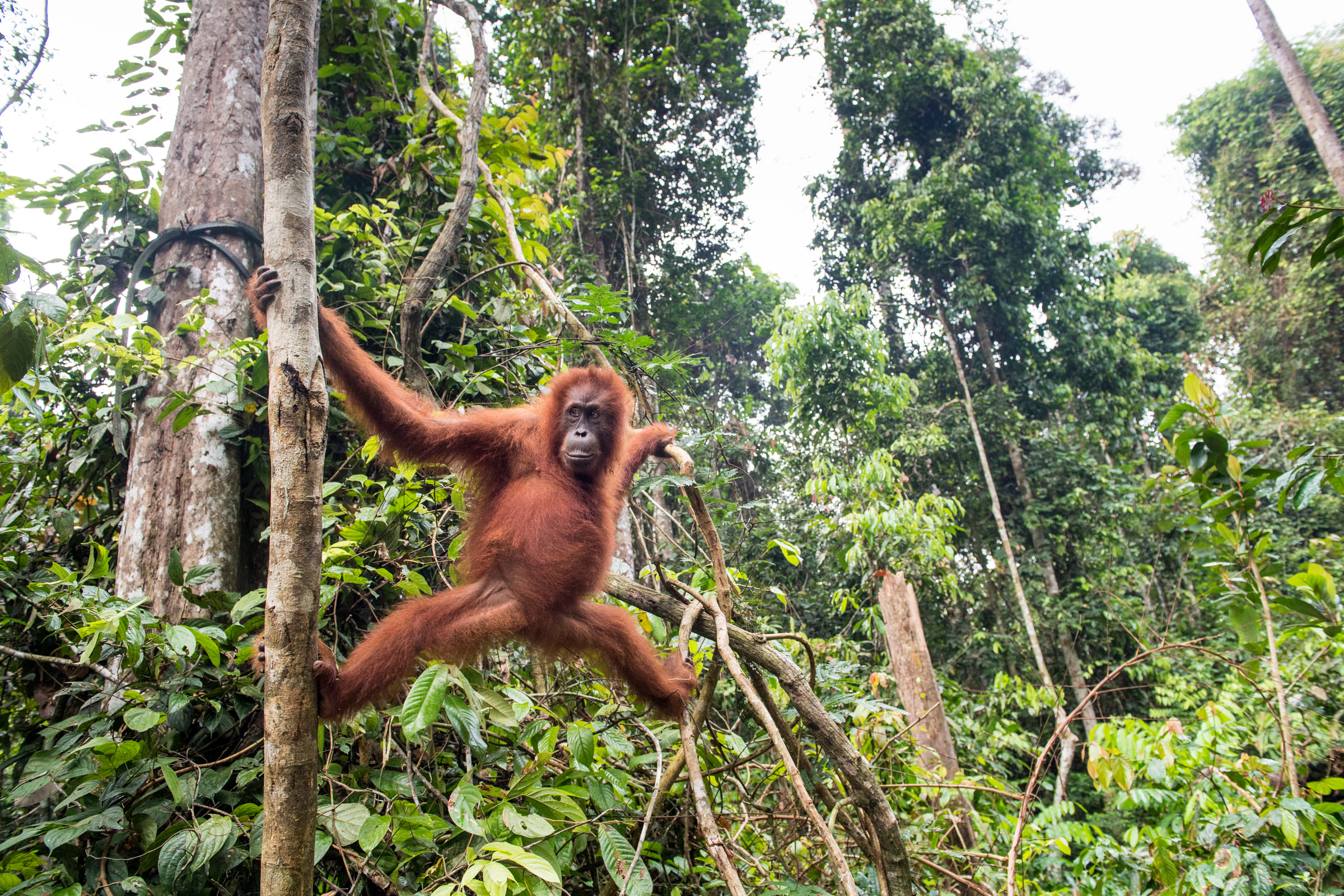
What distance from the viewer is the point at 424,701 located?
4.90 ft

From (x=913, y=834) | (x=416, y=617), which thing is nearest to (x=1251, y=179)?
(x=913, y=834)

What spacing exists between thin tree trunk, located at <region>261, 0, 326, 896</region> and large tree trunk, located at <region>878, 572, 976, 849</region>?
3.46 meters

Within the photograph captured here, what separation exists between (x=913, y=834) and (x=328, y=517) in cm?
247

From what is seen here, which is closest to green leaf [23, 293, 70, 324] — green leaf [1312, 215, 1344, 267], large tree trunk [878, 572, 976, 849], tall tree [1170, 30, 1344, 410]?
green leaf [1312, 215, 1344, 267]

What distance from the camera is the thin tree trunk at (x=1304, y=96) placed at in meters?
7.52

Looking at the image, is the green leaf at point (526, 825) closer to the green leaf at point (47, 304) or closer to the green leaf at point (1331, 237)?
the green leaf at point (47, 304)

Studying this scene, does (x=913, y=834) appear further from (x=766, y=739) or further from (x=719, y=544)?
(x=719, y=544)

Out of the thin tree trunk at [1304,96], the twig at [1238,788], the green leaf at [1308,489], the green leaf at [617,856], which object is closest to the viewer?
the green leaf at [617,856]

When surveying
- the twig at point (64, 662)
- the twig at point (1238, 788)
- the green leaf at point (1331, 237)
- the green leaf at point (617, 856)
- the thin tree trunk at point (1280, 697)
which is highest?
the green leaf at point (1331, 237)

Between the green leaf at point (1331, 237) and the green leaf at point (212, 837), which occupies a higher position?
the green leaf at point (1331, 237)

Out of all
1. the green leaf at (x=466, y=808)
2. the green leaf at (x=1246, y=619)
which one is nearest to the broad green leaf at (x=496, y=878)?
the green leaf at (x=466, y=808)

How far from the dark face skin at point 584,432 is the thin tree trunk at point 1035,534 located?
8533mm

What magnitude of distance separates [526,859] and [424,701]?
0.39 m

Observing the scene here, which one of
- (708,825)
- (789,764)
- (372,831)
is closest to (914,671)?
(789,764)
